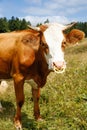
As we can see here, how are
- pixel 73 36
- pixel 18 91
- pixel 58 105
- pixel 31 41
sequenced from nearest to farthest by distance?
pixel 31 41 → pixel 73 36 → pixel 18 91 → pixel 58 105

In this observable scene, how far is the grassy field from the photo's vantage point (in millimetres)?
8773

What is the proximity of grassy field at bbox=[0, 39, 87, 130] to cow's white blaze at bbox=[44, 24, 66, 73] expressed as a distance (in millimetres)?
1535

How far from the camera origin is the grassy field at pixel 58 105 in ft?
28.8

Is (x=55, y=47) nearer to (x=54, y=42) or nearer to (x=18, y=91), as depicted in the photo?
(x=54, y=42)

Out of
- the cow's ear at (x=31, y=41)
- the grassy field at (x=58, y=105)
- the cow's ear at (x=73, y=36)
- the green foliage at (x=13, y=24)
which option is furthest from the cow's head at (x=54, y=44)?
the green foliage at (x=13, y=24)

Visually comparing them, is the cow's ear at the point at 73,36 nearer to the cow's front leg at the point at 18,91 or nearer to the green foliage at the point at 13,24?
the cow's front leg at the point at 18,91

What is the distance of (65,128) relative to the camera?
8.52 m

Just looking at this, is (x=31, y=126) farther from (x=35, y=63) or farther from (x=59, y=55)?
(x=59, y=55)

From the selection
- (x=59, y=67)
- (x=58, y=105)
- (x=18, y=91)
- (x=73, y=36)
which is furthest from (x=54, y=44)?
(x=58, y=105)

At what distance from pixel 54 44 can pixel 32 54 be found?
1.04 meters

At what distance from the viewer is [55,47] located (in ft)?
25.9

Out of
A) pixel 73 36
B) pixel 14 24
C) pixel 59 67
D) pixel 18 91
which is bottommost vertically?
pixel 14 24

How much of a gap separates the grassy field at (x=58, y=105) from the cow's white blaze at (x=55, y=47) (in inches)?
60.4

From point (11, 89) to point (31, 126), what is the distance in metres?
4.25
